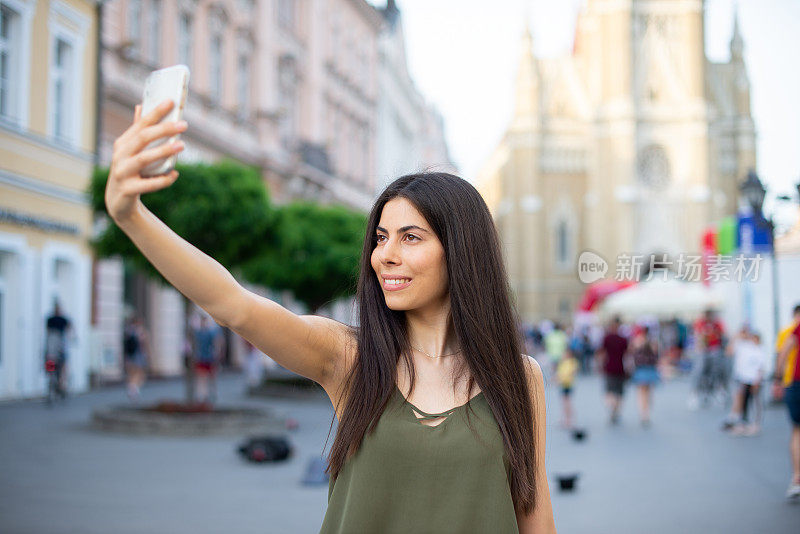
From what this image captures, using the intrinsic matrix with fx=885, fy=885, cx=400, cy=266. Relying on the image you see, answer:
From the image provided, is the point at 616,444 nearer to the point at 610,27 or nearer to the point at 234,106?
the point at 234,106

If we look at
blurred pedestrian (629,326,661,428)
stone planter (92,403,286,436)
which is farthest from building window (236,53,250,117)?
blurred pedestrian (629,326,661,428)

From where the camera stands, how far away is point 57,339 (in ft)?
52.2

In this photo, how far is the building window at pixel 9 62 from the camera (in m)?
15.3

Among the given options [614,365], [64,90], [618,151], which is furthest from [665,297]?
[618,151]

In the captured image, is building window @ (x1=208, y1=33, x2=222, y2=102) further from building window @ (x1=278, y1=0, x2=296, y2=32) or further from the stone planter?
the stone planter

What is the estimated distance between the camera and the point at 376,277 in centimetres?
235

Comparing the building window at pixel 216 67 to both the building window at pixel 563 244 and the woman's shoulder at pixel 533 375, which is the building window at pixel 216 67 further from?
the building window at pixel 563 244

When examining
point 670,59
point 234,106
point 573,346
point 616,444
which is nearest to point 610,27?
point 670,59

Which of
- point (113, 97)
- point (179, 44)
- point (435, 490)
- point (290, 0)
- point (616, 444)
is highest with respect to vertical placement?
point (290, 0)

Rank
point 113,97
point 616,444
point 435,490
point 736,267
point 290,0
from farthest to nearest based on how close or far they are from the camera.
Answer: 1. point 290,0
2. point 113,97
3. point 616,444
4. point 736,267
5. point 435,490

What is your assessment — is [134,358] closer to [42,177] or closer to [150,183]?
[42,177]

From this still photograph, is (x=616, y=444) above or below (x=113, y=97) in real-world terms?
below

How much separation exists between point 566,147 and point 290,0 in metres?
32.2

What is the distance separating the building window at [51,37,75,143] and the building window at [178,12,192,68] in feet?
18.2
